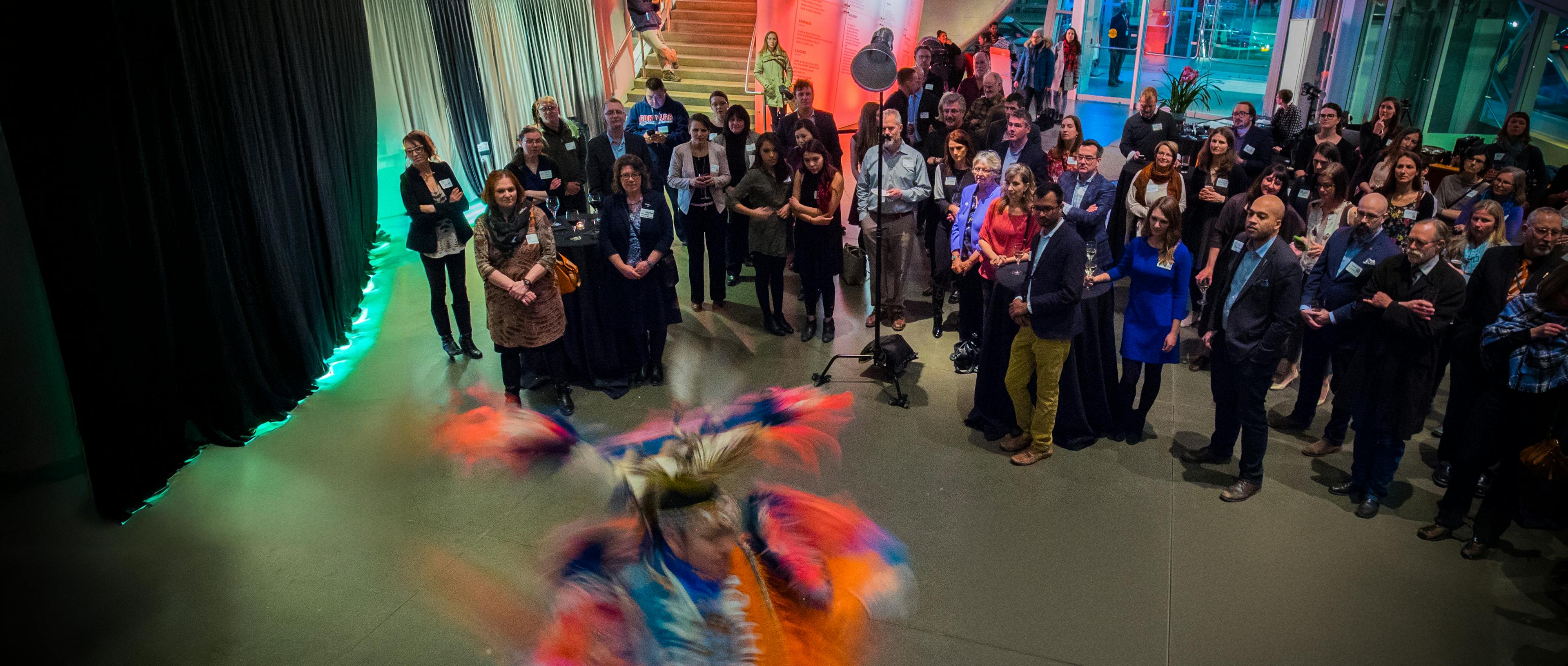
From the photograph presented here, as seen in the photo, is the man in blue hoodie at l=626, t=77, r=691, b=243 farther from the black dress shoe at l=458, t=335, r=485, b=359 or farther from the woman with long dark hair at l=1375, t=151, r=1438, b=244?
the woman with long dark hair at l=1375, t=151, r=1438, b=244

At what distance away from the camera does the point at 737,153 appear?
269 inches

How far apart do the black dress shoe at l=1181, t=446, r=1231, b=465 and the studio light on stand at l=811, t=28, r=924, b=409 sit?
1577 mm

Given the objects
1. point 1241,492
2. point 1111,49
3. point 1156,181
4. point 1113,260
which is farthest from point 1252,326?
point 1111,49

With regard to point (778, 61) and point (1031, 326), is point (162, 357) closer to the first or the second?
point (1031, 326)

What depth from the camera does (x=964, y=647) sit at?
10.8 feet

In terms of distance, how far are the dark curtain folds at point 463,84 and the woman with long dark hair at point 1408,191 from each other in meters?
7.68

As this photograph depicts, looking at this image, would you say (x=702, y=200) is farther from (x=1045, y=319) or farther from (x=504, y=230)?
(x=1045, y=319)

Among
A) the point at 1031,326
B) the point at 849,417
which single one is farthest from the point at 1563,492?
the point at 849,417

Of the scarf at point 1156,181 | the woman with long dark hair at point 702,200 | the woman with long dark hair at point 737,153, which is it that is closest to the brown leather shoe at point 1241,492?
the scarf at point 1156,181

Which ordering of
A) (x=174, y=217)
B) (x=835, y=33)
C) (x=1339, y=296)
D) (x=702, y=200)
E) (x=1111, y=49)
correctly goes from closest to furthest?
(x=1339, y=296)
(x=174, y=217)
(x=702, y=200)
(x=835, y=33)
(x=1111, y=49)

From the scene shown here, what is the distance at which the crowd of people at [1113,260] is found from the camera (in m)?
3.75

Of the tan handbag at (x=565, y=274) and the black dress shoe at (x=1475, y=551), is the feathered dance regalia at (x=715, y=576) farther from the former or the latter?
the black dress shoe at (x=1475, y=551)

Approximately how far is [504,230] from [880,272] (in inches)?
94.0

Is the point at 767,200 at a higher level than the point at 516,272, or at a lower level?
higher
